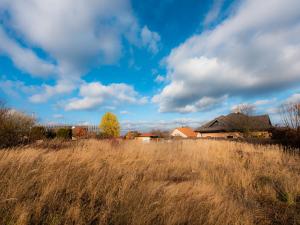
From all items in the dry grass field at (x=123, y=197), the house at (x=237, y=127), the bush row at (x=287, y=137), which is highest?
the house at (x=237, y=127)

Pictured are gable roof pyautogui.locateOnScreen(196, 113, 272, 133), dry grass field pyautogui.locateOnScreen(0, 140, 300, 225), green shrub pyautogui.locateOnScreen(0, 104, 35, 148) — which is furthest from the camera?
gable roof pyautogui.locateOnScreen(196, 113, 272, 133)

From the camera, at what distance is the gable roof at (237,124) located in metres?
28.9

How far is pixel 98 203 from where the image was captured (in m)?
3.03

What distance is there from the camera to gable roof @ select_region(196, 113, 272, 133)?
28.9 metres

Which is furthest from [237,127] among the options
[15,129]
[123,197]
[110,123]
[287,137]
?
[123,197]

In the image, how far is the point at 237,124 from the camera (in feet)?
98.8

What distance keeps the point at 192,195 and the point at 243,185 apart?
1.97 metres

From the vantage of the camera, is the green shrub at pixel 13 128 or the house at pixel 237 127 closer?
the green shrub at pixel 13 128

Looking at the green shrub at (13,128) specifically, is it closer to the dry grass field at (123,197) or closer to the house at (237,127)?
the dry grass field at (123,197)

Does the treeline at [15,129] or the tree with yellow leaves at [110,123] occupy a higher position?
Result: the tree with yellow leaves at [110,123]

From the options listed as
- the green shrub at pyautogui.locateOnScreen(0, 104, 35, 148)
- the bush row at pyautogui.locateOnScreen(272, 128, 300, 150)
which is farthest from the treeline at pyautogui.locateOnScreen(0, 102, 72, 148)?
the bush row at pyautogui.locateOnScreen(272, 128, 300, 150)

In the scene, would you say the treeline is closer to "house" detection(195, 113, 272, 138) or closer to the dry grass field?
the dry grass field

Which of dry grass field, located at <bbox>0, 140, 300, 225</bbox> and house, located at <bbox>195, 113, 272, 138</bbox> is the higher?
house, located at <bbox>195, 113, 272, 138</bbox>

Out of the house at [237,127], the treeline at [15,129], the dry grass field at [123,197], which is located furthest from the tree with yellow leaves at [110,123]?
the dry grass field at [123,197]
